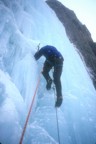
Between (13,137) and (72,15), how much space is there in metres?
13.1

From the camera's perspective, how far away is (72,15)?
51.2ft

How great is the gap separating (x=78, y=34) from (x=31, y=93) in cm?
994

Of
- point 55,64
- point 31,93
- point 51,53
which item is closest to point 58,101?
point 31,93

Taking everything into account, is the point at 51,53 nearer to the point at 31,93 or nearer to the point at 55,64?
the point at 55,64

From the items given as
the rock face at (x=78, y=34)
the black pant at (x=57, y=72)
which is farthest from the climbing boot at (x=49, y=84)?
the rock face at (x=78, y=34)

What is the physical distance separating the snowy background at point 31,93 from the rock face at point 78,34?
5.99 meters

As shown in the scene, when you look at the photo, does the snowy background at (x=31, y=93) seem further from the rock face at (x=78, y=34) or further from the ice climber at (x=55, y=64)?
the rock face at (x=78, y=34)

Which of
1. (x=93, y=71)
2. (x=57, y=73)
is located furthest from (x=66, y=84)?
(x=93, y=71)

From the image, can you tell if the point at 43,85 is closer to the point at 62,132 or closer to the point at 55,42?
the point at 62,132

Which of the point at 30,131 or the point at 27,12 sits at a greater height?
the point at 27,12

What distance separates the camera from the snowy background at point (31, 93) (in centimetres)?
441

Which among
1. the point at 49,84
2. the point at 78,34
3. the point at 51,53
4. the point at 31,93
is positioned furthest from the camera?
the point at 78,34

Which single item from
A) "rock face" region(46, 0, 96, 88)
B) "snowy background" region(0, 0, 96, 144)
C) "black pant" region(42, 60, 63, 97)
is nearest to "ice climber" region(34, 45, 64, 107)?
"black pant" region(42, 60, 63, 97)

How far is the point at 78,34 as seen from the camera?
1445 cm
